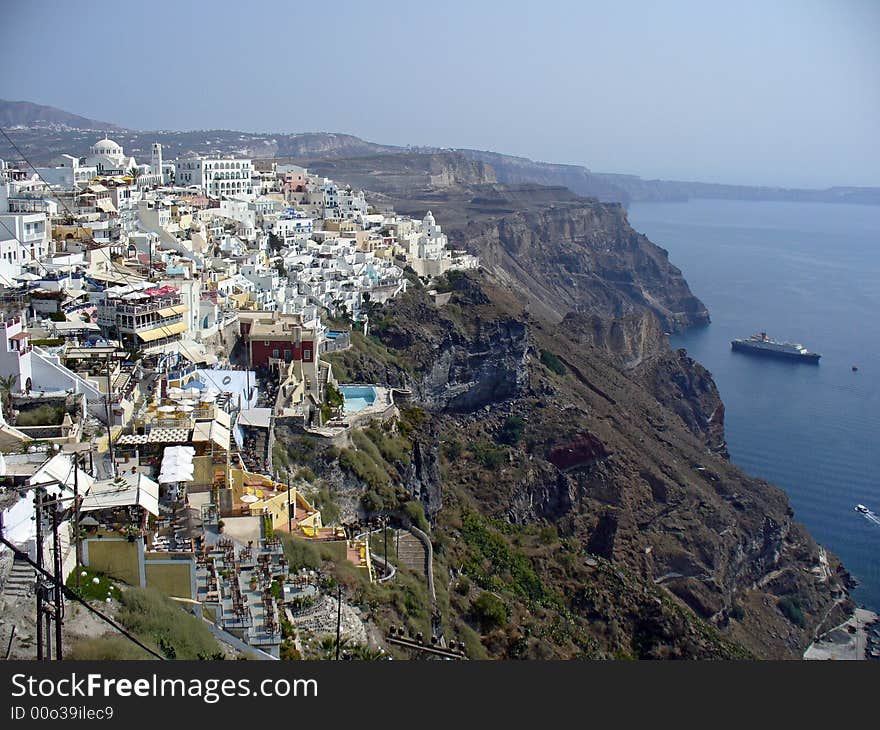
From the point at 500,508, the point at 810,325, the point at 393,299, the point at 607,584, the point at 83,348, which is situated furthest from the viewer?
the point at 810,325

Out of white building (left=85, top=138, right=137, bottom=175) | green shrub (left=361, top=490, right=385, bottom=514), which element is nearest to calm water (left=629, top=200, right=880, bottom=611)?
green shrub (left=361, top=490, right=385, bottom=514)

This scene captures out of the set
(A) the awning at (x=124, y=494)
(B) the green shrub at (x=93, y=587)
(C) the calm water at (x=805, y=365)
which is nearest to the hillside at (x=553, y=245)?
(C) the calm water at (x=805, y=365)

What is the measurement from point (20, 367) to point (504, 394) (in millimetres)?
13843

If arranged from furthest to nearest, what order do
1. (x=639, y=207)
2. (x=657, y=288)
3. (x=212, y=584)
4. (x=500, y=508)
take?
(x=639, y=207)
(x=657, y=288)
(x=500, y=508)
(x=212, y=584)

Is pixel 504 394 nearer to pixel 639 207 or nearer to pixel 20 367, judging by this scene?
pixel 20 367

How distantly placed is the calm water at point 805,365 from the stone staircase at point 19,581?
17818mm

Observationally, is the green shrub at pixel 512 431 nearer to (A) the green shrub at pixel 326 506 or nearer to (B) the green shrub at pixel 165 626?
(A) the green shrub at pixel 326 506

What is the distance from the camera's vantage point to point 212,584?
6570 mm

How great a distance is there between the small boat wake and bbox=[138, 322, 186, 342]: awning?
55.4ft

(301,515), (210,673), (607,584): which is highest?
(210,673)

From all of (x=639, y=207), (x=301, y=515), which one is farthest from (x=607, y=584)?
(x=639, y=207)

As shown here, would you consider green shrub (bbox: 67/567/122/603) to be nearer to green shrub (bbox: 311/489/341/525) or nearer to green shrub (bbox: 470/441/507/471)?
green shrub (bbox: 311/489/341/525)

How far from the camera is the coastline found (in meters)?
16.9

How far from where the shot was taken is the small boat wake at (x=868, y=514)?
72.0ft
